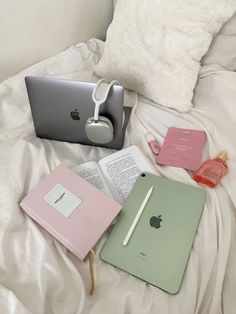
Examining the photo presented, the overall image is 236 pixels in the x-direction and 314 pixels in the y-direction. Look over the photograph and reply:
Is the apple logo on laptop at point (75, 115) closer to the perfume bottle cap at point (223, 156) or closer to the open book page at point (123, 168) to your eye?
the open book page at point (123, 168)

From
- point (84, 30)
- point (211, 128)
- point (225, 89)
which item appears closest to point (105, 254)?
point (211, 128)

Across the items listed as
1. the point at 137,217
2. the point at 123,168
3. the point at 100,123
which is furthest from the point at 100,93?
the point at 137,217

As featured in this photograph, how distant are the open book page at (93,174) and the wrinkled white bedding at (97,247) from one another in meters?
0.04

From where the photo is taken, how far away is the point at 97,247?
0.65m

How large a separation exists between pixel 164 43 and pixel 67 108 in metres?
0.38

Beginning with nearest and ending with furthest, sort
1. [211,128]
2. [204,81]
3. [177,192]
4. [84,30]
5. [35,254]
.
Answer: [35,254], [177,192], [211,128], [204,81], [84,30]

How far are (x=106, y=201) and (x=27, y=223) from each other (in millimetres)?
175

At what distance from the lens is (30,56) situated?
1.05 metres

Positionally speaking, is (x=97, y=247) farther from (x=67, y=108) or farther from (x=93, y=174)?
(x=67, y=108)

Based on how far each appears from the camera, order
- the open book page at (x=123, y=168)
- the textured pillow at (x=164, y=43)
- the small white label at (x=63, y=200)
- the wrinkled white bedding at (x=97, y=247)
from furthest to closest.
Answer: the textured pillow at (x=164, y=43)
the open book page at (x=123, y=168)
the small white label at (x=63, y=200)
the wrinkled white bedding at (x=97, y=247)

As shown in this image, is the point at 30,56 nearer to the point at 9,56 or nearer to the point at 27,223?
the point at 9,56

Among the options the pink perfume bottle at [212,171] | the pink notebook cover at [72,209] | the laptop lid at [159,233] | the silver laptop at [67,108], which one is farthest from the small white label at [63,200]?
the pink perfume bottle at [212,171]

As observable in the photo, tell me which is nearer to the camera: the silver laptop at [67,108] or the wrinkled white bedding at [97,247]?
the wrinkled white bedding at [97,247]

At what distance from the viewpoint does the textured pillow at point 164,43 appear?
0.88 metres
